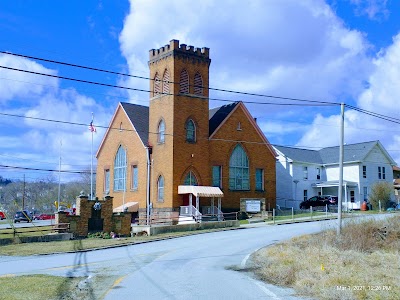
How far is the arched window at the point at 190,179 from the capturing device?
139ft

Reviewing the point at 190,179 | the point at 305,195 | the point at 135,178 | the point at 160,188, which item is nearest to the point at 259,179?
the point at 190,179

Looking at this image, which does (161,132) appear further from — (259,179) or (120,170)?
(259,179)

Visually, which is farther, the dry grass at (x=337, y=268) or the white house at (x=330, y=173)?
the white house at (x=330, y=173)

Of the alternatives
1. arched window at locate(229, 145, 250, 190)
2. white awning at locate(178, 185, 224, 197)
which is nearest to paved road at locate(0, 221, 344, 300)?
white awning at locate(178, 185, 224, 197)

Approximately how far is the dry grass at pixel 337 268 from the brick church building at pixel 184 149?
1939 centimetres

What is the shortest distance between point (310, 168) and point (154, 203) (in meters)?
23.6

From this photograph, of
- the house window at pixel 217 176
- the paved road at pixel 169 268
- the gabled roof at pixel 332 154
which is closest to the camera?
the paved road at pixel 169 268

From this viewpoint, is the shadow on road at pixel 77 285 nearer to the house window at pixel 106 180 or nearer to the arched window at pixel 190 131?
the arched window at pixel 190 131

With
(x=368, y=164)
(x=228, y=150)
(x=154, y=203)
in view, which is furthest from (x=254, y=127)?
(x=368, y=164)

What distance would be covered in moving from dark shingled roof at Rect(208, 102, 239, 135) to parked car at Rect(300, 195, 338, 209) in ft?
44.9

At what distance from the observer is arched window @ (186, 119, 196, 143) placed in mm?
42656

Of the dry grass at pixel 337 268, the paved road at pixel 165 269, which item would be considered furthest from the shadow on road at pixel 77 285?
the dry grass at pixel 337 268

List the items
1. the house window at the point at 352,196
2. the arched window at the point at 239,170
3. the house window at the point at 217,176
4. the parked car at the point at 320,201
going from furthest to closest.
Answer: the house window at the point at 352,196 < the parked car at the point at 320,201 < the arched window at the point at 239,170 < the house window at the point at 217,176

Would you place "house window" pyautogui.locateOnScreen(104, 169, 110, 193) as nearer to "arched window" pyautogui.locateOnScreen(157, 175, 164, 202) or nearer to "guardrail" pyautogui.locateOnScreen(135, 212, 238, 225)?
"arched window" pyautogui.locateOnScreen(157, 175, 164, 202)
